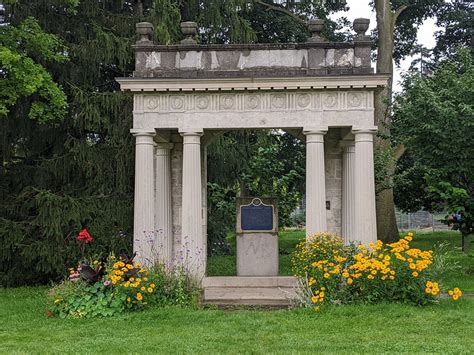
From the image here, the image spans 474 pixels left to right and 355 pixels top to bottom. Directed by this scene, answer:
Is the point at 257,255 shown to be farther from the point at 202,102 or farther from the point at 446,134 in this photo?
the point at 446,134

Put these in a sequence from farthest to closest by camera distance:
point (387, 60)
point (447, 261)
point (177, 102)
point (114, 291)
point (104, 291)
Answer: point (387, 60)
point (447, 261)
point (177, 102)
point (104, 291)
point (114, 291)

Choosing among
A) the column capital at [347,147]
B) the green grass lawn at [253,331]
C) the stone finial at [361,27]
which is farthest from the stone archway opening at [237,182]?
the green grass lawn at [253,331]

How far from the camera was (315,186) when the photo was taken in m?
13.7

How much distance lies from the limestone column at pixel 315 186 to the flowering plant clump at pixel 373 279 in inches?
61.4

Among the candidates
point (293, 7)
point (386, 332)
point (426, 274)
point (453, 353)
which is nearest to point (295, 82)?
point (426, 274)

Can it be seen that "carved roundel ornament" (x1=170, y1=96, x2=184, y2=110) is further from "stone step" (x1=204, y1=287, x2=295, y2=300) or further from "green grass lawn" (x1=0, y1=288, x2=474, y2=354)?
"green grass lawn" (x1=0, y1=288, x2=474, y2=354)

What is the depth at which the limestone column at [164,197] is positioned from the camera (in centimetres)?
1542

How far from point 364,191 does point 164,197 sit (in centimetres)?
538

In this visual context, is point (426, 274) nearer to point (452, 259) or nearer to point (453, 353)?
point (453, 353)

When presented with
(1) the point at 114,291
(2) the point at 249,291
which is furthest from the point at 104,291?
(2) the point at 249,291

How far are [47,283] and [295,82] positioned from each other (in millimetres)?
10394

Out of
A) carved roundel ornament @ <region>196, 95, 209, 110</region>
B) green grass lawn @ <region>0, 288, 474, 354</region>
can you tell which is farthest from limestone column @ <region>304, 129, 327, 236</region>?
green grass lawn @ <region>0, 288, 474, 354</region>

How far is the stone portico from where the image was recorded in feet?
44.9

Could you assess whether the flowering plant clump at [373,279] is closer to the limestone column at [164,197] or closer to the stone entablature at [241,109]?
the stone entablature at [241,109]
